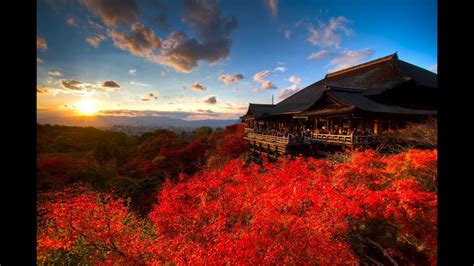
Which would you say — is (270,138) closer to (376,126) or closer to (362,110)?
(362,110)

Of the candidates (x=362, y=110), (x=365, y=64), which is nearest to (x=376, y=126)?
(x=362, y=110)

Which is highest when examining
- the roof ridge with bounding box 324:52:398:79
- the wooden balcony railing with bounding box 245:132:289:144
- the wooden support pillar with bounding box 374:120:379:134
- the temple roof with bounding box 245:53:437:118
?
the roof ridge with bounding box 324:52:398:79

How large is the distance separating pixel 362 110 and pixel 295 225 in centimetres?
969

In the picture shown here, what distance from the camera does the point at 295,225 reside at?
309 inches

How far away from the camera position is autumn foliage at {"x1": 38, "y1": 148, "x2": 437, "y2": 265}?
7.34m

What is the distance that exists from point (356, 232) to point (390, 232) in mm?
1412

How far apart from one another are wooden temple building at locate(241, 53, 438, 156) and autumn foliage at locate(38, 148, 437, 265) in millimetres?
3836

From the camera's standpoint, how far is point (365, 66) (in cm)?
2686

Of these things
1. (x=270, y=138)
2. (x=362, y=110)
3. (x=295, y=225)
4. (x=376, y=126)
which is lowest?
(x=295, y=225)

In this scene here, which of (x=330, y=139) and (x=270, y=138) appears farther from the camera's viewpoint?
(x=270, y=138)

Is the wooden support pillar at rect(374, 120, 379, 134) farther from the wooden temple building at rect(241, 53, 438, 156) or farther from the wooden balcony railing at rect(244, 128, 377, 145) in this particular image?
the wooden balcony railing at rect(244, 128, 377, 145)

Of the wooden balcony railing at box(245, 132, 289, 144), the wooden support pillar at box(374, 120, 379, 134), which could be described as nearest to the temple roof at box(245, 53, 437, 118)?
the wooden support pillar at box(374, 120, 379, 134)
